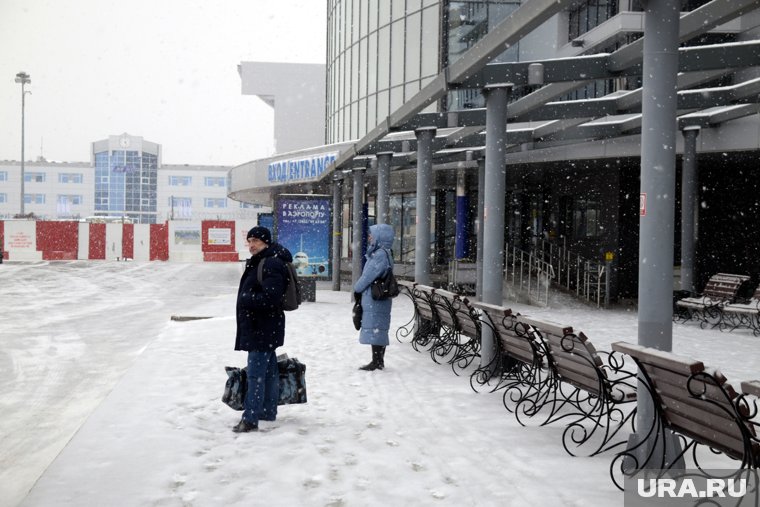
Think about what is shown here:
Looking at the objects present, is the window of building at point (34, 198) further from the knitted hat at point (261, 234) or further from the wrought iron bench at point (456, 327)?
the knitted hat at point (261, 234)

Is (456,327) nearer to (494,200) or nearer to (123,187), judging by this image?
(494,200)

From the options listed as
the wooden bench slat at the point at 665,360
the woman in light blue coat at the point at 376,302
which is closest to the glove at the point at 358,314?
the woman in light blue coat at the point at 376,302

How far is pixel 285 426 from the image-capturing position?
21.1 feet

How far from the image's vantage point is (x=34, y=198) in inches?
3366

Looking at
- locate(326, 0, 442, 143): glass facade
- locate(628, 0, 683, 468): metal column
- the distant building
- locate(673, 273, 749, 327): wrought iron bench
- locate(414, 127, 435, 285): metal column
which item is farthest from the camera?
the distant building

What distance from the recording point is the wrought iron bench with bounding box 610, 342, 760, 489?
3850mm

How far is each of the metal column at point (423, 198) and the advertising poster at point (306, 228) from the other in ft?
22.6

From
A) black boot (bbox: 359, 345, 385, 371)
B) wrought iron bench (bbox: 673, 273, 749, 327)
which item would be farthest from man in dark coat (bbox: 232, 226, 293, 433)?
wrought iron bench (bbox: 673, 273, 749, 327)

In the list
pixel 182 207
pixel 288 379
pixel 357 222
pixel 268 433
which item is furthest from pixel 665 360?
pixel 182 207

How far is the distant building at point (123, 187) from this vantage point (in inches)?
3386

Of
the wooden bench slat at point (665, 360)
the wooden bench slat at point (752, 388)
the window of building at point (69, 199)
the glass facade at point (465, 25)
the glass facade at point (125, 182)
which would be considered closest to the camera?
the wooden bench slat at point (752, 388)

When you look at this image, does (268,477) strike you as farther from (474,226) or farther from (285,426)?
(474,226)

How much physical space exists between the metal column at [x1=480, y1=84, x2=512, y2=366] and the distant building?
82.6 metres

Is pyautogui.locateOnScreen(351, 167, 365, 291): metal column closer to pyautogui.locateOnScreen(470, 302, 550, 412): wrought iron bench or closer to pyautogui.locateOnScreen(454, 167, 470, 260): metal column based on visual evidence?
pyautogui.locateOnScreen(454, 167, 470, 260): metal column
